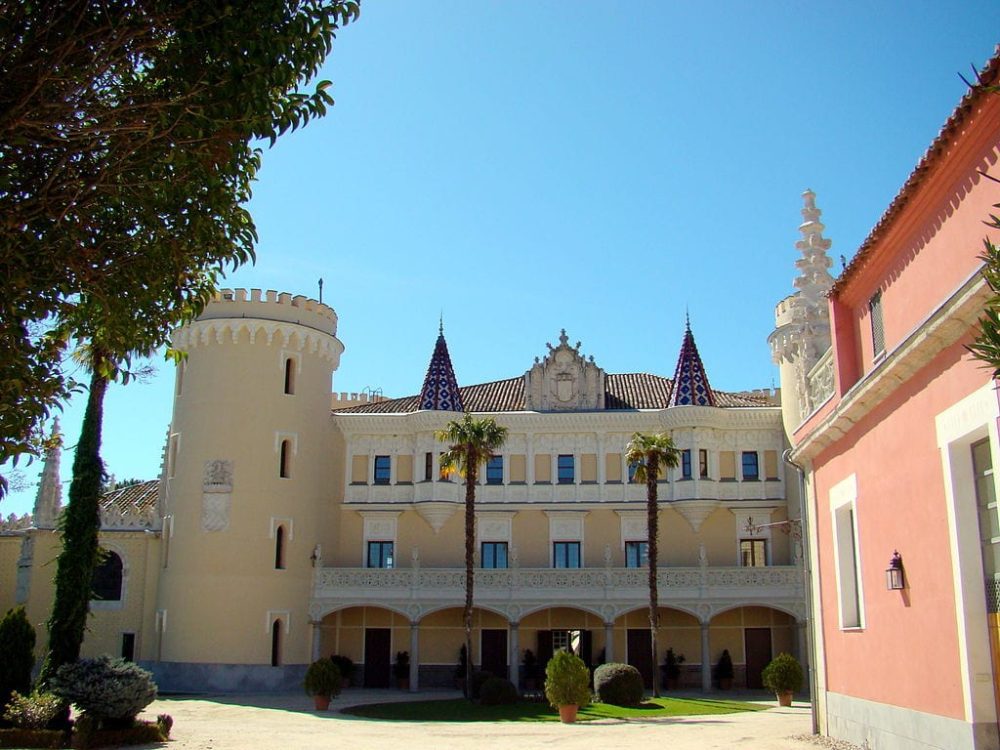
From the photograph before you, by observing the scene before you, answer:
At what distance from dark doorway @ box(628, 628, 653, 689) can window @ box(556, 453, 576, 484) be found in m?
6.14

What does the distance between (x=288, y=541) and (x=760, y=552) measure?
58.3 feet

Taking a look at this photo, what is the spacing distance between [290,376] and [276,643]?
9907mm

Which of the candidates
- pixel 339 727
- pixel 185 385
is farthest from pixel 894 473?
pixel 185 385

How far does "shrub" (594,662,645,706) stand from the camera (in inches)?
1160

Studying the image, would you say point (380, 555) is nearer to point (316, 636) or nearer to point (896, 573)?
point (316, 636)

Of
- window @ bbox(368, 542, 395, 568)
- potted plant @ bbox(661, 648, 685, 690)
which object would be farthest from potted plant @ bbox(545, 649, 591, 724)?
window @ bbox(368, 542, 395, 568)

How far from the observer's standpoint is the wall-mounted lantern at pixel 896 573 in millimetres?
13586

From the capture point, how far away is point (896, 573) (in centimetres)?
1363

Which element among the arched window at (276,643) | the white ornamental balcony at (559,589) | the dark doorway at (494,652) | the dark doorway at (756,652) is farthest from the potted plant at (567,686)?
the dark doorway at (756,652)

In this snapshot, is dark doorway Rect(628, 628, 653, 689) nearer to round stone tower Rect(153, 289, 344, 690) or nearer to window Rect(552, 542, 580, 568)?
window Rect(552, 542, 580, 568)

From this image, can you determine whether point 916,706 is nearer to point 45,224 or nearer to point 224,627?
point 45,224

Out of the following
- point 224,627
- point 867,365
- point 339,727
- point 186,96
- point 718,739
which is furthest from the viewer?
point 224,627

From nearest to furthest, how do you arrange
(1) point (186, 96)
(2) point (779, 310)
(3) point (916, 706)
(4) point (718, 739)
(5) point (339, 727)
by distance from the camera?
(1) point (186, 96)
(3) point (916, 706)
(4) point (718, 739)
(5) point (339, 727)
(2) point (779, 310)

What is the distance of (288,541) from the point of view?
123 feet
